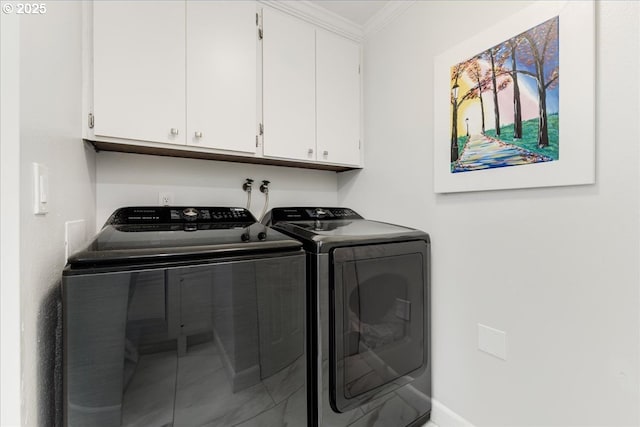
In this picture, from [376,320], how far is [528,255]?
734 millimetres

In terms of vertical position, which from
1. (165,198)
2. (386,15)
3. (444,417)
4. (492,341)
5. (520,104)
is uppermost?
(386,15)

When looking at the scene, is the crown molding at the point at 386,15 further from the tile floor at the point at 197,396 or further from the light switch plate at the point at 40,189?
the tile floor at the point at 197,396

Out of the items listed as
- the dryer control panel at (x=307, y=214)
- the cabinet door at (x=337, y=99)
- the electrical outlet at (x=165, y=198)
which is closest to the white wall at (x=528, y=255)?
the cabinet door at (x=337, y=99)

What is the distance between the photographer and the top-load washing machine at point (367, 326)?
1189mm

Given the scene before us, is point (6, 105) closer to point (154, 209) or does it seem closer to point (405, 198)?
point (154, 209)

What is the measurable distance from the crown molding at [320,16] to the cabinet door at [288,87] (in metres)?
0.04

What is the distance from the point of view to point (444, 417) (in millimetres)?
1480

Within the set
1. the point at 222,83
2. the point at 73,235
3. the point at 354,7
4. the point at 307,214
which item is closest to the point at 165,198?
the point at 73,235

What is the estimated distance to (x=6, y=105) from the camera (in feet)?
1.88

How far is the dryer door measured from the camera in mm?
1224

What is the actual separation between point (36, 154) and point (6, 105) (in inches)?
5.8

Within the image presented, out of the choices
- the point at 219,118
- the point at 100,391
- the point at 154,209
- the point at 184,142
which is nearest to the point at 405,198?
the point at 219,118

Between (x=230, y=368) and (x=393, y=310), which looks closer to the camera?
(x=230, y=368)

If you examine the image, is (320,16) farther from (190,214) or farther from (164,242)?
(164,242)
